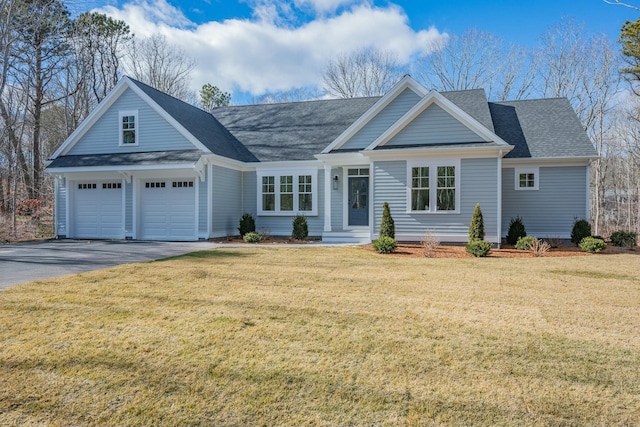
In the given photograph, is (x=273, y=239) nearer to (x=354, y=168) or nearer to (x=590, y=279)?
(x=354, y=168)

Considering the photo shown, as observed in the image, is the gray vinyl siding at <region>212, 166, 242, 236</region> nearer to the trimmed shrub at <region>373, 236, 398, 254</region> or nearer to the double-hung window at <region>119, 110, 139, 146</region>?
the double-hung window at <region>119, 110, 139, 146</region>

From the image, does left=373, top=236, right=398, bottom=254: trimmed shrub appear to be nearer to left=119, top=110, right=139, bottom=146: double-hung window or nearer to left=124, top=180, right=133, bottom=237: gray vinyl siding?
left=124, top=180, right=133, bottom=237: gray vinyl siding

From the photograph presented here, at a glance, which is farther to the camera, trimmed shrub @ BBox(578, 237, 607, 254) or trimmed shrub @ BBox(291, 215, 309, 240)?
trimmed shrub @ BBox(291, 215, 309, 240)

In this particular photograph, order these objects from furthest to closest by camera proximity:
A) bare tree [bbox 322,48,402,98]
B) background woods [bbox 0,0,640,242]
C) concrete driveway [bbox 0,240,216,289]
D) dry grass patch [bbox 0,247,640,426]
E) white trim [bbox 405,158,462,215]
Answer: bare tree [bbox 322,48,402,98]
background woods [bbox 0,0,640,242]
white trim [bbox 405,158,462,215]
concrete driveway [bbox 0,240,216,289]
dry grass patch [bbox 0,247,640,426]

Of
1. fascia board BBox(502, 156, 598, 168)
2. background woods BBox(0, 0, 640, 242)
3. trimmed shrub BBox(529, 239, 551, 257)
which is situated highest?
background woods BBox(0, 0, 640, 242)

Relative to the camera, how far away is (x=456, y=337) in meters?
4.52

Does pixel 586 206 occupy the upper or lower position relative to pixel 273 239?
upper

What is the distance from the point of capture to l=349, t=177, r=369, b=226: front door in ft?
50.5

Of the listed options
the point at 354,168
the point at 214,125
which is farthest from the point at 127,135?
the point at 354,168

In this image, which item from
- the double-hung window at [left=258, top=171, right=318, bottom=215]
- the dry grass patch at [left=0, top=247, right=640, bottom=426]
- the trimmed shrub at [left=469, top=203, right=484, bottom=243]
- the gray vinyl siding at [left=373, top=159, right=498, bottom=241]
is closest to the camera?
the dry grass patch at [left=0, top=247, right=640, bottom=426]

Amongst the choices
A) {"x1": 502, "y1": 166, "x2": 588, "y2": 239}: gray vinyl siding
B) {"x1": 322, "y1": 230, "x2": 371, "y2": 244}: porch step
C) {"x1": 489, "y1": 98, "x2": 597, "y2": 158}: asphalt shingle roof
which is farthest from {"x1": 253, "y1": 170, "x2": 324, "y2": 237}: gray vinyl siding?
{"x1": 489, "y1": 98, "x2": 597, "y2": 158}: asphalt shingle roof

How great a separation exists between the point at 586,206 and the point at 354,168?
8600 millimetres

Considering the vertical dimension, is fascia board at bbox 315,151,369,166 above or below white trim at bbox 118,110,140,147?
below

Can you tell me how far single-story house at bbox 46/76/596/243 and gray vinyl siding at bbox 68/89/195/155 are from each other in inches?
2.0
